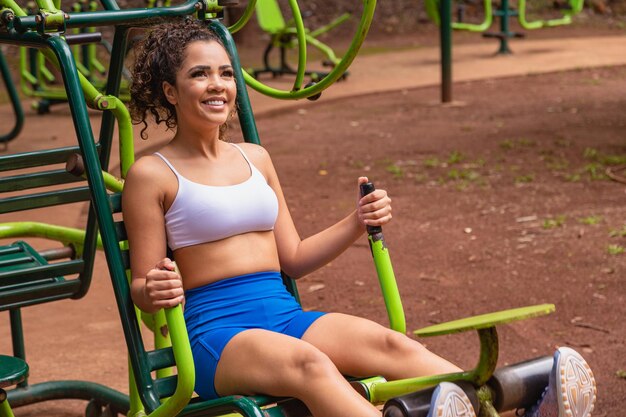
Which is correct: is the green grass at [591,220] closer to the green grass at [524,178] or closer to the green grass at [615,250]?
the green grass at [615,250]

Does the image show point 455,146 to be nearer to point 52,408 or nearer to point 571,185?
point 571,185

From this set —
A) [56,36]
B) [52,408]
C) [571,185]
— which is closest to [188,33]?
[56,36]

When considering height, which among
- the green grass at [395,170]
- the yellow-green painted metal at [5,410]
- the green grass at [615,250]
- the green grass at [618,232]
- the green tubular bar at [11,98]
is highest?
the yellow-green painted metal at [5,410]

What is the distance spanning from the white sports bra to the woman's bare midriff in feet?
0.05

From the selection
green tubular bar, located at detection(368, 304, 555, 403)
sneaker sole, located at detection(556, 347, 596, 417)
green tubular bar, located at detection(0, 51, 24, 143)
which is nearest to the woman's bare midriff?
green tubular bar, located at detection(368, 304, 555, 403)

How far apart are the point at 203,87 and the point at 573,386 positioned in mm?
1009

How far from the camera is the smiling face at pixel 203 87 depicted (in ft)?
8.09

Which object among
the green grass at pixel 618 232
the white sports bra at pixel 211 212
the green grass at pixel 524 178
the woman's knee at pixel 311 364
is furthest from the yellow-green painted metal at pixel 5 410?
the green grass at pixel 524 178

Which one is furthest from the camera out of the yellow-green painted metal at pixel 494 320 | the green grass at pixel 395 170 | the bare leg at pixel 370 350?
the green grass at pixel 395 170

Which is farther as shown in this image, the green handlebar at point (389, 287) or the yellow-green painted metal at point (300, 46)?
the yellow-green painted metal at point (300, 46)

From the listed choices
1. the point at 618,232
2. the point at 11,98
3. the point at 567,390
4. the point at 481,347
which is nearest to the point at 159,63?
the point at 481,347

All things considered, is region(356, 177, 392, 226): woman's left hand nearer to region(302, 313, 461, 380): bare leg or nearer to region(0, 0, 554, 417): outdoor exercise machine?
region(0, 0, 554, 417): outdoor exercise machine

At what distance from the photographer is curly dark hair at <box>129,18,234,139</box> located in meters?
2.50

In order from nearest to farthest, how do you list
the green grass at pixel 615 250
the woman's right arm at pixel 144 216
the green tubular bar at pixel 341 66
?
the woman's right arm at pixel 144 216 < the green tubular bar at pixel 341 66 < the green grass at pixel 615 250
